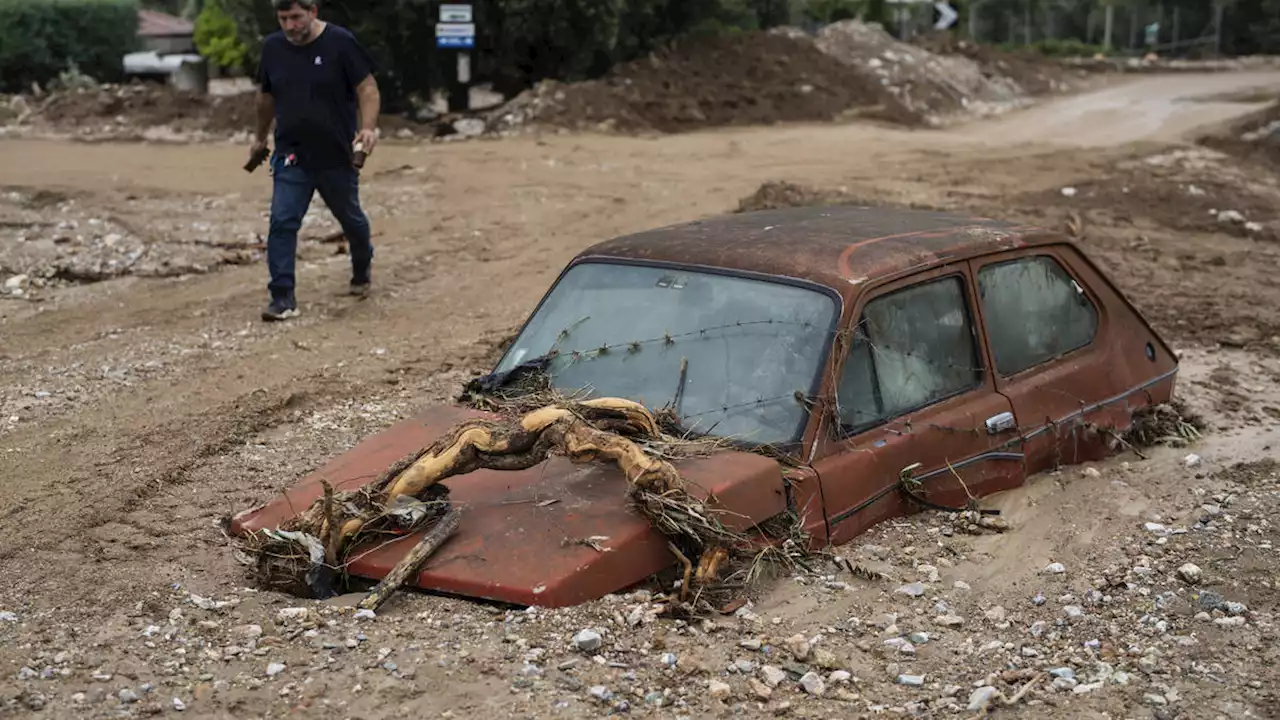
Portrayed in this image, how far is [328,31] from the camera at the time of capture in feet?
28.6

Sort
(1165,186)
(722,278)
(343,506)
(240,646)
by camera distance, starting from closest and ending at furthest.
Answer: (240,646) < (343,506) < (722,278) < (1165,186)

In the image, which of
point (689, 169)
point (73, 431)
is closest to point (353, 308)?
point (73, 431)

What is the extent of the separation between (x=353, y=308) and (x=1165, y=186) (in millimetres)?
8663

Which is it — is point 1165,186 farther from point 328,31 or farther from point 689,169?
point 328,31

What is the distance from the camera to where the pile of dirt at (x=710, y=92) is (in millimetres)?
19406

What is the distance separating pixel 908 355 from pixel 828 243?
51 cm

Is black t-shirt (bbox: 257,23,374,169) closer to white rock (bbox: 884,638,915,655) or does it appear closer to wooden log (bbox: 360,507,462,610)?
wooden log (bbox: 360,507,462,610)

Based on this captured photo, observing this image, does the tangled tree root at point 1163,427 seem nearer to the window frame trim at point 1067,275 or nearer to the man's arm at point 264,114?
the window frame trim at point 1067,275

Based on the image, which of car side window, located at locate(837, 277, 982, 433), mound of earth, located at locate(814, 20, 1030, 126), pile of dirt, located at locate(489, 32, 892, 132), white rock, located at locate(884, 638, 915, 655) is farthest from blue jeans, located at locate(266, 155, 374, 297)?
mound of earth, located at locate(814, 20, 1030, 126)

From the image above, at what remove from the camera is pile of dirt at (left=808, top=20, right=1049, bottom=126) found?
2353 centimetres

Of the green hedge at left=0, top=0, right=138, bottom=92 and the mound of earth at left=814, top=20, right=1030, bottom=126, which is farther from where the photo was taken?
the green hedge at left=0, top=0, right=138, bottom=92

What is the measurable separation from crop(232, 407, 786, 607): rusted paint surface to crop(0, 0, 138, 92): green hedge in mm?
23100

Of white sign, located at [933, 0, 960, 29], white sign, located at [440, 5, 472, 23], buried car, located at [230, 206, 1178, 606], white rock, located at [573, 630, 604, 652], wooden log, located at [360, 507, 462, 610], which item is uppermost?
white sign, located at [440, 5, 472, 23]

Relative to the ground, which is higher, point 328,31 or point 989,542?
point 328,31
